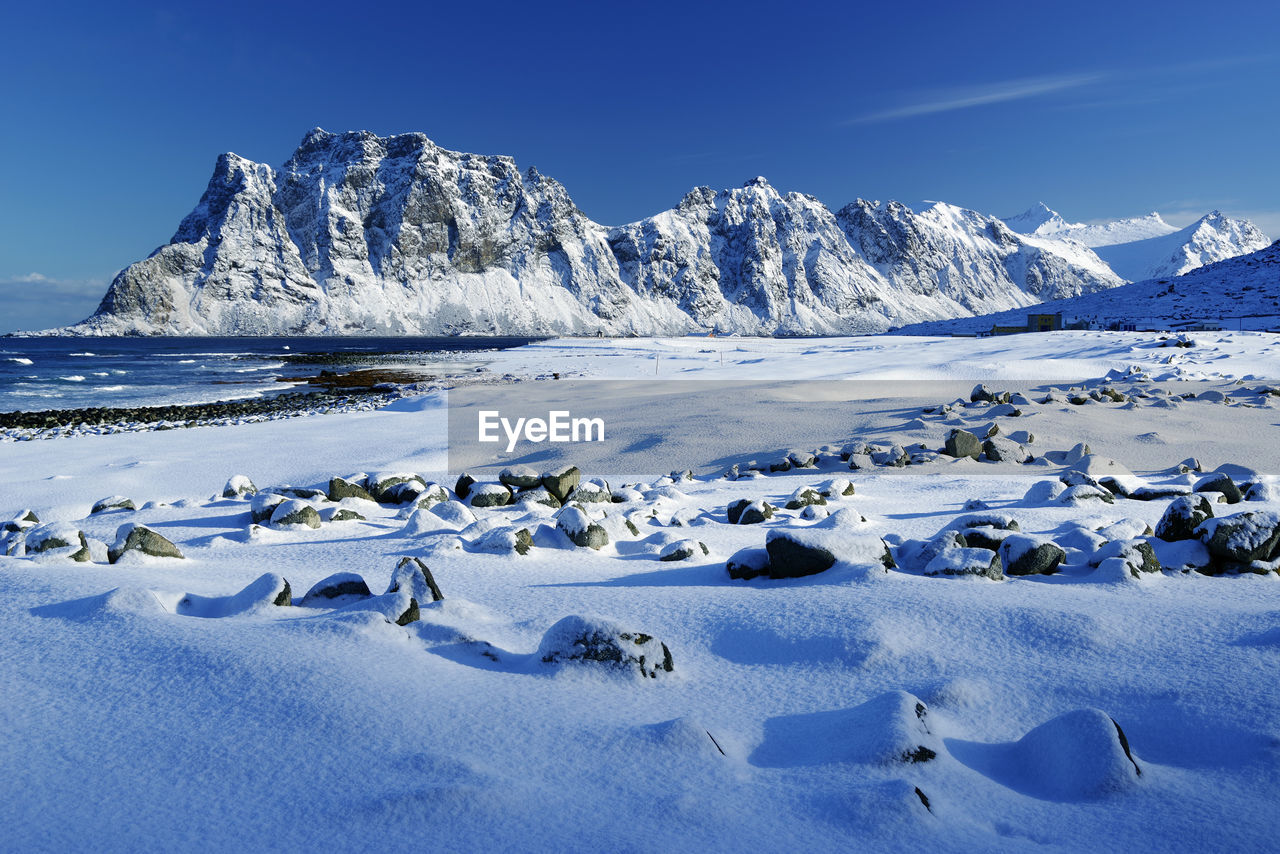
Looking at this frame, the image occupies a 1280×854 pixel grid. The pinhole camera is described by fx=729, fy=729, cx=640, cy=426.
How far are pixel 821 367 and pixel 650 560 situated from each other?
735 inches

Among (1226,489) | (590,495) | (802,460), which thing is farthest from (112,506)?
(1226,489)

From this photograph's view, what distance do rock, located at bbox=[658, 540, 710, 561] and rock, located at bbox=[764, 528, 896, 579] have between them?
1.97 feet

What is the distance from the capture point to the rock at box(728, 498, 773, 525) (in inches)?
191

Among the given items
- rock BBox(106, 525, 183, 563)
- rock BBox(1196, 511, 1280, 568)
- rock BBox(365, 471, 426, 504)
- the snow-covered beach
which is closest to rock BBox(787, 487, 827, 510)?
the snow-covered beach

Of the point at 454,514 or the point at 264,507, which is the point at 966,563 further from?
the point at 264,507

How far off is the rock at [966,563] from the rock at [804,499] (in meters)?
2.04

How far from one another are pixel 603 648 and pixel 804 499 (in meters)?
3.48

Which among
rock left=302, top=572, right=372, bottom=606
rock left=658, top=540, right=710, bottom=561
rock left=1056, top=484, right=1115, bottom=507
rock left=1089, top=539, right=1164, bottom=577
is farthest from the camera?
rock left=1056, top=484, right=1115, bottom=507

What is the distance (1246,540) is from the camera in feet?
10.1

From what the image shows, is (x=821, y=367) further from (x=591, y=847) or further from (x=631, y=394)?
(x=591, y=847)

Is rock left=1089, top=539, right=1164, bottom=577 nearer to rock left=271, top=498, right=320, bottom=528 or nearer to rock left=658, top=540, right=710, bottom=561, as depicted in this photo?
rock left=658, top=540, right=710, bottom=561

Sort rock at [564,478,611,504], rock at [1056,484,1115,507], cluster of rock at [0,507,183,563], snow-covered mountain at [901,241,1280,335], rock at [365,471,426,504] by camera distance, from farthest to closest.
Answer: snow-covered mountain at [901,241,1280,335] < rock at [365,471,426,504] < rock at [564,478,611,504] < rock at [1056,484,1115,507] < cluster of rock at [0,507,183,563]

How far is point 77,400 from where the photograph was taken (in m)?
26.2

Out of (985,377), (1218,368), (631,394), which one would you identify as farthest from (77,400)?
(1218,368)
